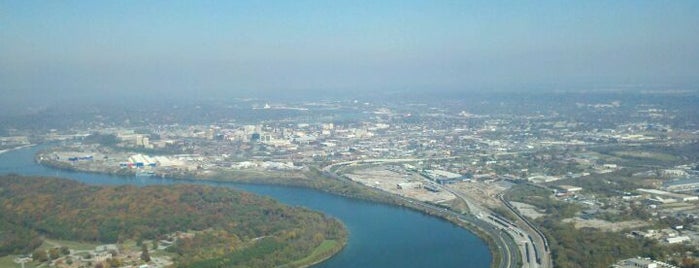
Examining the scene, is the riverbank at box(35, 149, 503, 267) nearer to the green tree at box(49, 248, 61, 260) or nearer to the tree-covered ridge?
the tree-covered ridge

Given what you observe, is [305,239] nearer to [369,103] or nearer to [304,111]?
[304,111]

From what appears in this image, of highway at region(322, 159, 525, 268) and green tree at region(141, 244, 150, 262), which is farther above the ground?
green tree at region(141, 244, 150, 262)

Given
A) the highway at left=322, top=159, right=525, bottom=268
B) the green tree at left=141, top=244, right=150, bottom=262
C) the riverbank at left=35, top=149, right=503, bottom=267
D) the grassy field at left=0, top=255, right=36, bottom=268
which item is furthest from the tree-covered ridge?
the highway at left=322, top=159, right=525, bottom=268

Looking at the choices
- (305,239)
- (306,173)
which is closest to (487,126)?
(306,173)

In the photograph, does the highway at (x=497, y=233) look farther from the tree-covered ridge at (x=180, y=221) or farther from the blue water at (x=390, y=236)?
the tree-covered ridge at (x=180, y=221)

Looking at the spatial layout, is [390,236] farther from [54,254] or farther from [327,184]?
[54,254]

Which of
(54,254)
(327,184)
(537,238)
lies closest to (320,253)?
(537,238)

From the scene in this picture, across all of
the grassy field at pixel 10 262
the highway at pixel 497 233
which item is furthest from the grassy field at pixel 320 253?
the grassy field at pixel 10 262
